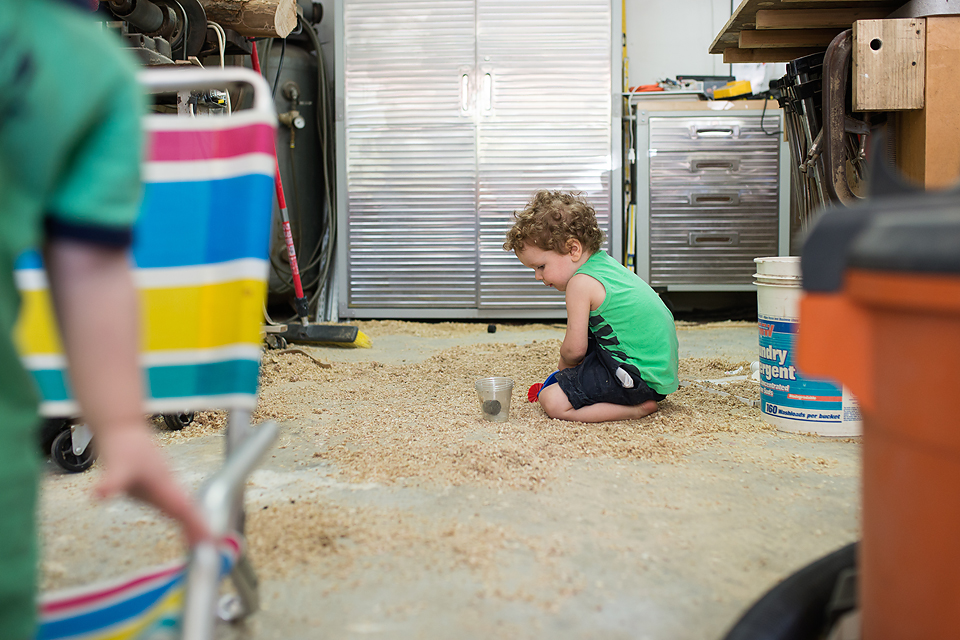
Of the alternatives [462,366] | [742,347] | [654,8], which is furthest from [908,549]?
[654,8]

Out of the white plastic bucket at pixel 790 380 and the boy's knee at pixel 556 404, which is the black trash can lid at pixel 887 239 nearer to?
the white plastic bucket at pixel 790 380

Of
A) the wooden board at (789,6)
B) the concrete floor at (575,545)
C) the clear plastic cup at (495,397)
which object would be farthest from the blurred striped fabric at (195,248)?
the wooden board at (789,6)

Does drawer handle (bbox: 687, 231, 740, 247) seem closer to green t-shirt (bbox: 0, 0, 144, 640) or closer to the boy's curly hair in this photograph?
the boy's curly hair

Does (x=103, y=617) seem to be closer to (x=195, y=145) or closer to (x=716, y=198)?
(x=195, y=145)

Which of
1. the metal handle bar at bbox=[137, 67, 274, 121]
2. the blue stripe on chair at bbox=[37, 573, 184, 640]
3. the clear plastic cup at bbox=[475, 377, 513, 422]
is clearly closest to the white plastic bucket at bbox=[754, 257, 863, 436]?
the clear plastic cup at bbox=[475, 377, 513, 422]

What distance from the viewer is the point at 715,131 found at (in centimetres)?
380

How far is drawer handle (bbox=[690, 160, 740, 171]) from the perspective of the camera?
3826 millimetres

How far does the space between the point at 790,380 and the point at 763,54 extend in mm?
1649

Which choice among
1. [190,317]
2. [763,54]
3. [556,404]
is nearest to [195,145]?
[190,317]

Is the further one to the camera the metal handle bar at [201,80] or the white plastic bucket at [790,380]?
the white plastic bucket at [790,380]

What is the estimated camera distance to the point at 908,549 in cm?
51

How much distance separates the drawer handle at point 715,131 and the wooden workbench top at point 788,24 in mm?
1076

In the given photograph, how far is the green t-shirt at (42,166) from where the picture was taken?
1.30ft

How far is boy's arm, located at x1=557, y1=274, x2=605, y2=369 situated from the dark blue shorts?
51 mm
